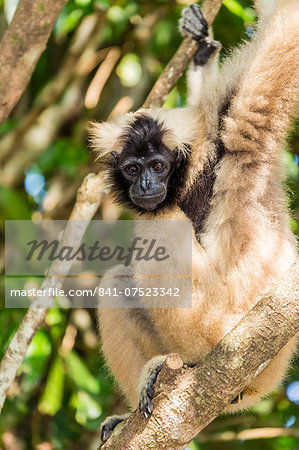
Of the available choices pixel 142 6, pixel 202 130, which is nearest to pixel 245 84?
pixel 202 130

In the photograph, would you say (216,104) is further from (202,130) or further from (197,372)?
(197,372)

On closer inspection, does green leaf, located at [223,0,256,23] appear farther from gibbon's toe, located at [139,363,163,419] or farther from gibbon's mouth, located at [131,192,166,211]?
gibbon's toe, located at [139,363,163,419]

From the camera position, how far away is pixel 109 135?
6.01 metres

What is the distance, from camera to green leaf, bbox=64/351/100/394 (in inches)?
276

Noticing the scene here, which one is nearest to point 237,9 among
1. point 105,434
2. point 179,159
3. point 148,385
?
point 179,159

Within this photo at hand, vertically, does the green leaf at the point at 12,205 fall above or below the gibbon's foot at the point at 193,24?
below

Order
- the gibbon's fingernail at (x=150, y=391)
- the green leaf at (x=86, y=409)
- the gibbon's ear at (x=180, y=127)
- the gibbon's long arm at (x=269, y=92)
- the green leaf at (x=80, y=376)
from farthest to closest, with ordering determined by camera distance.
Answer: the green leaf at (x=80, y=376) → the green leaf at (x=86, y=409) → the gibbon's ear at (x=180, y=127) → the gibbon's long arm at (x=269, y=92) → the gibbon's fingernail at (x=150, y=391)

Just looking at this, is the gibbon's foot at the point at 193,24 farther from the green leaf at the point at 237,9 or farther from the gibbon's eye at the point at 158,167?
the gibbon's eye at the point at 158,167

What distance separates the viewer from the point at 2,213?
740 cm

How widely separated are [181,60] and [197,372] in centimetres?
377

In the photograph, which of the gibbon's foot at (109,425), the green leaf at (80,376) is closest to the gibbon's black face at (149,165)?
the gibbon's foot at (109,425)

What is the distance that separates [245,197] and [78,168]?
141 inches

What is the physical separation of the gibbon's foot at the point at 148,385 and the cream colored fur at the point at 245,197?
0.32 meters

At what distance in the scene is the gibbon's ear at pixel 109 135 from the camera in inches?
232
